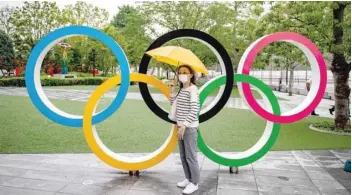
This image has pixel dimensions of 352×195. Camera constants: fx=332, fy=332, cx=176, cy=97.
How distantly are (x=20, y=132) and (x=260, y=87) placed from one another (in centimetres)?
738

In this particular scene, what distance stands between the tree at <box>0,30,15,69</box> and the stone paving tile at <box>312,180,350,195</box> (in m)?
36.5

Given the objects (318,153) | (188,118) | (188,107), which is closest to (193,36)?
(188,107)

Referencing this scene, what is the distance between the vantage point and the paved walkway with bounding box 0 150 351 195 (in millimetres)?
5715

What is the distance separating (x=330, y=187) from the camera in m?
5.97

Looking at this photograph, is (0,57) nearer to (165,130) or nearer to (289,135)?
(165,130)

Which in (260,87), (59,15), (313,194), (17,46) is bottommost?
(313,194)

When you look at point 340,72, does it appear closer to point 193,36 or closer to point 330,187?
point 330,187

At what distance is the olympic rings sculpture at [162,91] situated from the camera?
6.09m

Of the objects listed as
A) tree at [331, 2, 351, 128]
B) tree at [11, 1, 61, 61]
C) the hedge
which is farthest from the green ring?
tree at [11, 1, 61, 61]

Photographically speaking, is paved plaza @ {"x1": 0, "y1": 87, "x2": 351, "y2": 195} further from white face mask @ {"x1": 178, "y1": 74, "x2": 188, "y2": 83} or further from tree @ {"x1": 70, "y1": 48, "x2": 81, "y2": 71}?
tree @ {"x1": 70, "y1": 48, "x2": 81, "y2": 71}

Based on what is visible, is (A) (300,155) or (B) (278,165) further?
(A) (300,155)

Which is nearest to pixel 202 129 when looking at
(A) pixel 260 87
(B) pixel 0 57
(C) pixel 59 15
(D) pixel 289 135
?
(D) pixel 289 135

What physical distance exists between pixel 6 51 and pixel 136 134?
31.2 m

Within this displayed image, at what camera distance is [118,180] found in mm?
6184
